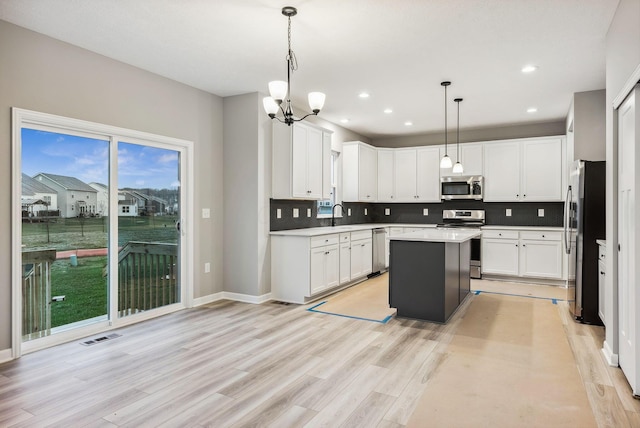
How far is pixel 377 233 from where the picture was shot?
6777mm

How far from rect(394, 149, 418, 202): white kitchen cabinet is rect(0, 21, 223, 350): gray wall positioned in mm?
3762

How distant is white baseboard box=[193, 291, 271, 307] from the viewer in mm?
4843

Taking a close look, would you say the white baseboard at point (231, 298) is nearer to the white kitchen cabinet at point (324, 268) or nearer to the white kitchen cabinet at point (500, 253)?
the white kitchen cabinet at point (324, 268)

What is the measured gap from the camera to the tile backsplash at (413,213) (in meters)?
5.64

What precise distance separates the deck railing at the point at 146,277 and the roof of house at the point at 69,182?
73 cm

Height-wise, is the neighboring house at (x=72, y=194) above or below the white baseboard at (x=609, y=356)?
above

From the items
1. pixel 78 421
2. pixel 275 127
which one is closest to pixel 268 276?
pixel 275 127

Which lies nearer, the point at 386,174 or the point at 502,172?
the point at 502,172

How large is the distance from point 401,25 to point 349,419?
2.93 m

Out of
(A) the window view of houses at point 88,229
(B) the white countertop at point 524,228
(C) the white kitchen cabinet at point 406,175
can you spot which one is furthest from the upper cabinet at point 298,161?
(B) the white countertop at point 524,228

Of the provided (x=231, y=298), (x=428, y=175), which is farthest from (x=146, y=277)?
(x=428, y=175)

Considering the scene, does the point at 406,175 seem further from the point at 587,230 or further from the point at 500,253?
the point at 587,230

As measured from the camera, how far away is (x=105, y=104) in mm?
3814

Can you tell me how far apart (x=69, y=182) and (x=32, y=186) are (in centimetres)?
31
